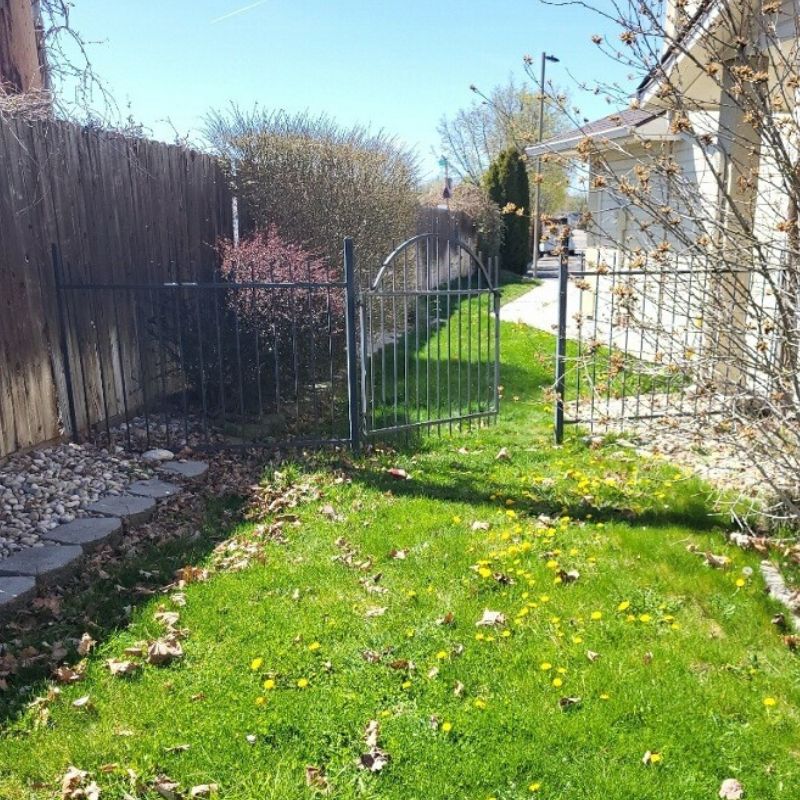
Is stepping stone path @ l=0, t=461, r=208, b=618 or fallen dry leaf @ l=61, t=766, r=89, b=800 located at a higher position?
stepping stone path @ l=0, t=461, r=208, b=618

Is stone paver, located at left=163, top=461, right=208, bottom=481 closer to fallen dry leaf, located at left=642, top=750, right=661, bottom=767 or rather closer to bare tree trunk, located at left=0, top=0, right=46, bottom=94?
bare tree trunk, located at left=0, top=0, right=46, bottom=94

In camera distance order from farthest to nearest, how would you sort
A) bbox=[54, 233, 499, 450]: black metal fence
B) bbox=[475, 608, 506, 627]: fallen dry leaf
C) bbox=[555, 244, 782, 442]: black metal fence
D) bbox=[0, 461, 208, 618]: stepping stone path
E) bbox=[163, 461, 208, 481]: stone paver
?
1. bbox=[54, 233, 499, 450]: black metal fence
2. bbox=[163, 461, 208, 481]: stone paver
3. bbox=[555, 244, 782, 442]: black metal fence
4. bbox=[0, 461, 208, 618]: stepping stone path
5. bbox=[475, 608, 506, 627]: fallen dry leaf

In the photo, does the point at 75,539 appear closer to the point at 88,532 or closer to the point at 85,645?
the point at 88,532

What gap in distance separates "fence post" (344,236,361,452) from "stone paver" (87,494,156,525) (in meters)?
1.67

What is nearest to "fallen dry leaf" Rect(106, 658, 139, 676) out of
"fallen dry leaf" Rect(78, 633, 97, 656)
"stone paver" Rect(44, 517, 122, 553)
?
"fallen dry leaf" Rect(78, 633, 97, 656)

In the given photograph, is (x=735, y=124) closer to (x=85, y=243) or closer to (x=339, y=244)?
(x=339, y=244)

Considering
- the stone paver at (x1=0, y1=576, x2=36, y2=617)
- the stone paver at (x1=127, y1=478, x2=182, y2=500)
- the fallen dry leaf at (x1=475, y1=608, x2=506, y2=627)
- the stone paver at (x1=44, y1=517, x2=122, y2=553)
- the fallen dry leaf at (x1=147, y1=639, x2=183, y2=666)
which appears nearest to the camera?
the fallen dry leaf at (x1=147, y1=639, x2=183, y2=666)

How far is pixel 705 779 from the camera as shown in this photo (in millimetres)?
2533

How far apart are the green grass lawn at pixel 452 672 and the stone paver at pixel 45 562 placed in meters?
0.58

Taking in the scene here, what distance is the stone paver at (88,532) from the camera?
14.1ft

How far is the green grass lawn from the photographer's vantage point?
2.61 m

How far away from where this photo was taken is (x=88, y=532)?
14.5 feet

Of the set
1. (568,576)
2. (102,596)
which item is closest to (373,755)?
(568,576)

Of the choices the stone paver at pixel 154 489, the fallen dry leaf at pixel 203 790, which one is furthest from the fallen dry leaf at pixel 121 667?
the stone paver at pixel 154 489
